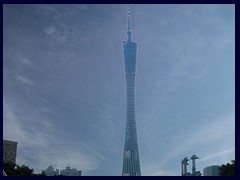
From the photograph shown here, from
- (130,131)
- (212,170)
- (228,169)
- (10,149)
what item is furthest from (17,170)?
(130,131)

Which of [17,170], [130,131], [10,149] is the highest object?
[130,131]

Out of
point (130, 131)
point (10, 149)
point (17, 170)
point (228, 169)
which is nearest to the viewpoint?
point (228, 169)

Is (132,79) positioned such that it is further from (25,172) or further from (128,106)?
(25,172)

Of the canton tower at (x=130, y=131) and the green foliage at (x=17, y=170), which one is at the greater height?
the canton tower at (x=130, y=131)

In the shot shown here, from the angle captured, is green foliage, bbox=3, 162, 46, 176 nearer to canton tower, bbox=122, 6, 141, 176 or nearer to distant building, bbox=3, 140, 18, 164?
distant building, bbox=3, 140, 18, 164

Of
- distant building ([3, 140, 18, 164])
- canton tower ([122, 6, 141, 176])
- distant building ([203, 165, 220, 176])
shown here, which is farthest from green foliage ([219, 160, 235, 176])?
distant building ([3, 140, 18, 164])

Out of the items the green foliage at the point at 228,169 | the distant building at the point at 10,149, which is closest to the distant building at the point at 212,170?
the green foliage at the point at 228,169

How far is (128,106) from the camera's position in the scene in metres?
117

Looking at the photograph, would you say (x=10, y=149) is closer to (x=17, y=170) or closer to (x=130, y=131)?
(x=130, y=131)

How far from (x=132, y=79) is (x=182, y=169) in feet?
149

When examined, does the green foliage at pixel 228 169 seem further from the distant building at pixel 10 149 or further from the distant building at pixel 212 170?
the distant building at pixel 10 149

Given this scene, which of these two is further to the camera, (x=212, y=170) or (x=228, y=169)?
(x=212, y=170)

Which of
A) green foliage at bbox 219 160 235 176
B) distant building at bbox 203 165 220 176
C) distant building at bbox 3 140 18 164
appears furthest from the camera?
distant building at bbox 3 140 18 164

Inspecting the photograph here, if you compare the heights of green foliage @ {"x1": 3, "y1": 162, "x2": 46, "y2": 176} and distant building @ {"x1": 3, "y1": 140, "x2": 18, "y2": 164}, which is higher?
distant building @ {"x1": 3, "y1": 140, "x2": 18, "y2": 164}
